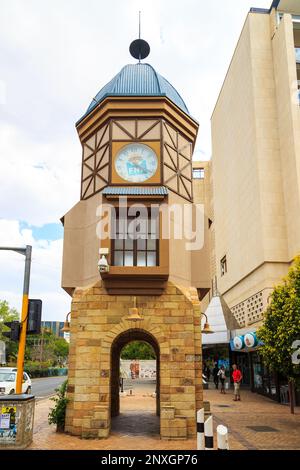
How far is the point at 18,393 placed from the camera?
10633mm

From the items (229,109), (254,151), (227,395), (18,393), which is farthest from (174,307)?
(229,109)

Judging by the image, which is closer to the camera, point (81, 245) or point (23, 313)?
point (23, 313)

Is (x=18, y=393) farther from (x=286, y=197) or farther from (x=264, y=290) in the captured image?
(x=286, y=197)

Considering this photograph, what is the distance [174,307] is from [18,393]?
4.80 meters

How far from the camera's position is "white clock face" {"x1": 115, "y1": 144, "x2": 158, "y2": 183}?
1369 cm

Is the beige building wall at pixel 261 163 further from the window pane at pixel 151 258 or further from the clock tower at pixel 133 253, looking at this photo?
the window pane at pixel 151 258

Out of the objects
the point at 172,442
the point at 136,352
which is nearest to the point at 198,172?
the point at 136,352

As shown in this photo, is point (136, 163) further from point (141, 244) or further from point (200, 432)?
point (200, 432)

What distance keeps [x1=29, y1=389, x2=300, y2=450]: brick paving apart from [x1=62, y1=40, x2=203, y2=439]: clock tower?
0.55m

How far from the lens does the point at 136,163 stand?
1377 centimetres

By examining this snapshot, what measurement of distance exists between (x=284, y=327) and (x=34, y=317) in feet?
27.3

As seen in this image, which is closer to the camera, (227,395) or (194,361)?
(194,361)

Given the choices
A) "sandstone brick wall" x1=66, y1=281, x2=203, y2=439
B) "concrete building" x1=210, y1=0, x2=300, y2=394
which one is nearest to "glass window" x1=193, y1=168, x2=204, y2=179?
"concrete building" x1=210, y1=0, x2=300, y2=394
